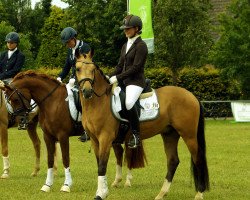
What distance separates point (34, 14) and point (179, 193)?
64626 millimetres

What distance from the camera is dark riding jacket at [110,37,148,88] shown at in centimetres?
1093

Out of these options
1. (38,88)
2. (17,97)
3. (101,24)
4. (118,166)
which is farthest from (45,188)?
(101,24)

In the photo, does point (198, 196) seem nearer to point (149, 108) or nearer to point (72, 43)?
point (149, 108)

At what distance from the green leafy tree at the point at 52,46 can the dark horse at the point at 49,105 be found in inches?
1634

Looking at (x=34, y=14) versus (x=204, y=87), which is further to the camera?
(x=34, y=14)

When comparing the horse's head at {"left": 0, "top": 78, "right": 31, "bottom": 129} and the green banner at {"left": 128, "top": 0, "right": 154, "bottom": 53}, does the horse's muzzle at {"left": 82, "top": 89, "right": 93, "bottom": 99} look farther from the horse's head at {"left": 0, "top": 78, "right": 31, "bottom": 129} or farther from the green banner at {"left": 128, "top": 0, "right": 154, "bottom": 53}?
the green banner at {"left": 128, "top": 0, "right": 154, "bottom": 53}

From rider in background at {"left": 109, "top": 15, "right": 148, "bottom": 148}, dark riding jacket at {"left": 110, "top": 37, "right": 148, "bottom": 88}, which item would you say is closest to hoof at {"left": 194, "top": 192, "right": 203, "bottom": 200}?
rider in background at {"left": 109, "top": 15, "right": 148, "bottom": 148}

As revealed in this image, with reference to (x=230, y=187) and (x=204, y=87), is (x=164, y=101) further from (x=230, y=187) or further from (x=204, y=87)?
(x=204, y=87)

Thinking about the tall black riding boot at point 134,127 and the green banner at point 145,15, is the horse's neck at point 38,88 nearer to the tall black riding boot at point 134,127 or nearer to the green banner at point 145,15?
the tall black riding boot at point 134,127

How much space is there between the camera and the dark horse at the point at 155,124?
1041 centimetres

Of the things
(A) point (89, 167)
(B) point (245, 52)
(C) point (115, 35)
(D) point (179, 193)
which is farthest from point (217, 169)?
(C) point (115, 35)

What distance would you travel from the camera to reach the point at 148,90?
1149 cm

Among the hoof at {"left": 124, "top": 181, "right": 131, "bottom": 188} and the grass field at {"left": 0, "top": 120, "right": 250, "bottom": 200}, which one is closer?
the grass field at {"left": 0, "top": 120, "right": 250, "bottom": 200}

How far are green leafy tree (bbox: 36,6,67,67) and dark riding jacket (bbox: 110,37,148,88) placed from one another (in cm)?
4294
